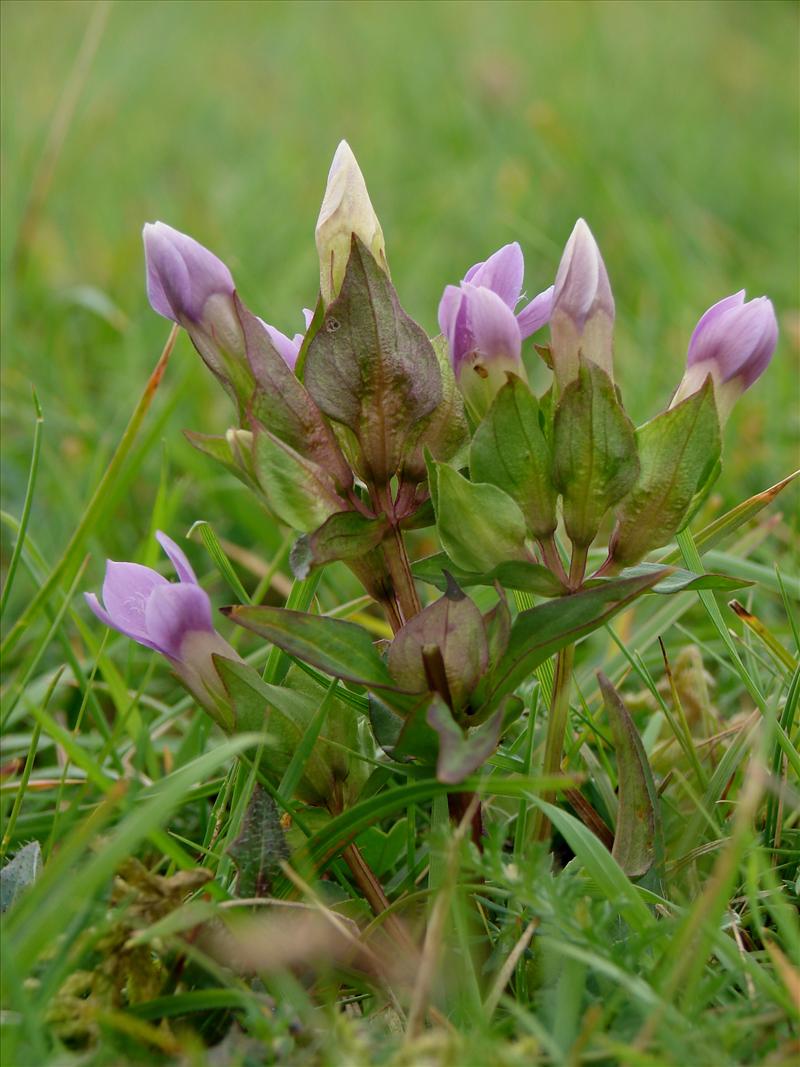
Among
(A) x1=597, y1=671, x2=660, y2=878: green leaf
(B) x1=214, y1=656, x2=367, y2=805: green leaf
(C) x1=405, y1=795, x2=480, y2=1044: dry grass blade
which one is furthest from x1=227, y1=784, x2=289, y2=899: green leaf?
(A) x1=597, y1=671, x2=660, y2=878: green leaf

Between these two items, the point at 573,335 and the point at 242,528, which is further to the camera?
the point at 242,528

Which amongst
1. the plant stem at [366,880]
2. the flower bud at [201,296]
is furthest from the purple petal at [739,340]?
the plant stem at [366,880]

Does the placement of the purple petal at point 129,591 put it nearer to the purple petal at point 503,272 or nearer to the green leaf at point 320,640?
the green leaf at point 320,640

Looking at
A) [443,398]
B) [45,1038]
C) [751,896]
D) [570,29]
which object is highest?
[570,29]

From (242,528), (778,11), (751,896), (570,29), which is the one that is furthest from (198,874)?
Answer: (778,11)

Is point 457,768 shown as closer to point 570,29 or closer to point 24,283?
point 24,283

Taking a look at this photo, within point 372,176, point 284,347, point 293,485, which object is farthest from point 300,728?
point 372,176

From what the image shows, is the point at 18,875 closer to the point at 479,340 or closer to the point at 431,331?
the point at 479,340
